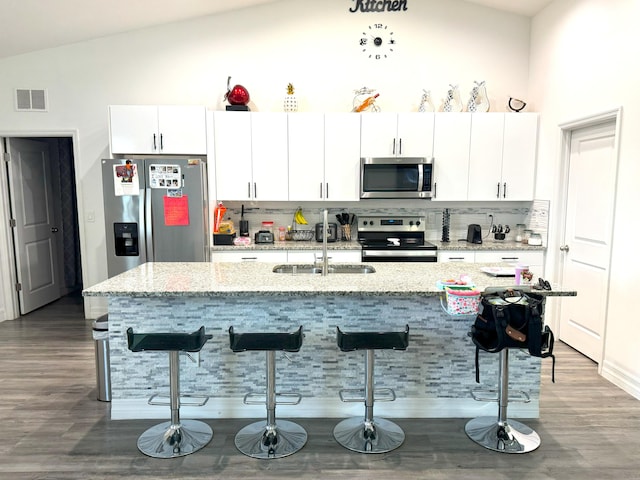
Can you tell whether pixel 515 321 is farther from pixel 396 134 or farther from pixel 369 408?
pixel 396 134

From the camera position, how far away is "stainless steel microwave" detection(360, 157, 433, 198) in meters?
4.39

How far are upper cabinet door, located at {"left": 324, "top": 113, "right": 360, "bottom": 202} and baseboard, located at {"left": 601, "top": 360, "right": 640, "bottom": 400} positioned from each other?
2607 mm

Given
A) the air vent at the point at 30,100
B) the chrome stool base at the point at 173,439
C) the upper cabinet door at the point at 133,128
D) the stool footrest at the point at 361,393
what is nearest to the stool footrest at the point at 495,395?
the stool footrest at the point at 361,393

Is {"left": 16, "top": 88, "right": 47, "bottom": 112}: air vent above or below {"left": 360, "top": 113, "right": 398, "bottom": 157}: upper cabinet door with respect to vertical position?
above

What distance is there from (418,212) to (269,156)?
1.77 meters

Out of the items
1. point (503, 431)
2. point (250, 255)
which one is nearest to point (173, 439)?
point (503, 431)

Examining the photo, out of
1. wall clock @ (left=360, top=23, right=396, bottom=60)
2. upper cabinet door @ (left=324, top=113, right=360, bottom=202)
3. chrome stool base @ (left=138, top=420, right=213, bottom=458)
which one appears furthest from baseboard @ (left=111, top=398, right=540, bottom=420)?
wall clock @ (left=360, top=23, right=396, bottom=60)

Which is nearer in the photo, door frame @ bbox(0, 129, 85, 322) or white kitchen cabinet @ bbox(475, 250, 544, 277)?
white kitchen cabinet @ bbox(475, 250, 544, 277)

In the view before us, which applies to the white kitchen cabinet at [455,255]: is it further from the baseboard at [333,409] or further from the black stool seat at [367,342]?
the black stool seat at [367,342]

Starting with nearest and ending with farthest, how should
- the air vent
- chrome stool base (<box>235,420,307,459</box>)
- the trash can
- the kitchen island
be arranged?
chrome stool base (<box>235,420,307,459</box>) < the kitchen island < the trash can < the air vent

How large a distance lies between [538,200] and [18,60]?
5.61 m

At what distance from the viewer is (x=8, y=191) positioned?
4.82 metres

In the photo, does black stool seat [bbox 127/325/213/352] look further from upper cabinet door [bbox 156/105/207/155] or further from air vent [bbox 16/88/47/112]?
air vent [bbox 16/88/47/112]

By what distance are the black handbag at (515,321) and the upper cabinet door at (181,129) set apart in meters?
3.21
